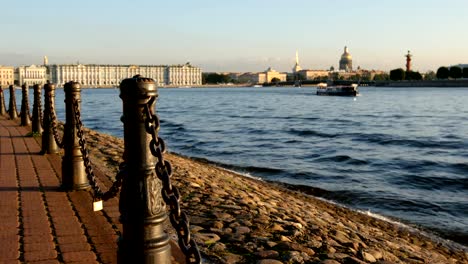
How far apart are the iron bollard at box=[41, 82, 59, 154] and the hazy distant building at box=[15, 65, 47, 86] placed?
615 feet

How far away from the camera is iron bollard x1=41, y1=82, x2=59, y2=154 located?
291 inches

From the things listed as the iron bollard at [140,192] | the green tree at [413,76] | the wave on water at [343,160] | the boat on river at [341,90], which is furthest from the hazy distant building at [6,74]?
the iron bollard at [140,192]

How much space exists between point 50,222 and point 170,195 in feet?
8.09

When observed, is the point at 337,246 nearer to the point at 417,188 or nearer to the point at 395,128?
the point at 417,188

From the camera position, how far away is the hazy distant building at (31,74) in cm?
18362

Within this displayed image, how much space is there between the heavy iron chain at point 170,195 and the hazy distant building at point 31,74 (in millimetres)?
193809

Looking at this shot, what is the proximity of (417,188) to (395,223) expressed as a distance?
3.30m

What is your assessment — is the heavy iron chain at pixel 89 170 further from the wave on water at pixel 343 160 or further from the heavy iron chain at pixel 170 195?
the wave on water at pixel 343 160

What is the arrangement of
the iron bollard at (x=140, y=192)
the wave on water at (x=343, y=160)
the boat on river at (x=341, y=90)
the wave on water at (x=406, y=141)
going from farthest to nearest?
the boat on river at (x=341, y=90)
the wave on water at (x=406, y=141)
the wave on water at (x=343, y=160)
the iron bollard at (x=140, y=192)

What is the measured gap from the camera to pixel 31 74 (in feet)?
615

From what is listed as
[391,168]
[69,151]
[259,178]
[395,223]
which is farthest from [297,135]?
Result: [69,151]

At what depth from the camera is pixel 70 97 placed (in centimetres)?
538

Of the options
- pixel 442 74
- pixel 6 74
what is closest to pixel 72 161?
pixel 442 74

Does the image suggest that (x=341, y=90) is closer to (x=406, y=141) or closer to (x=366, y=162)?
(x=406, y=141)
